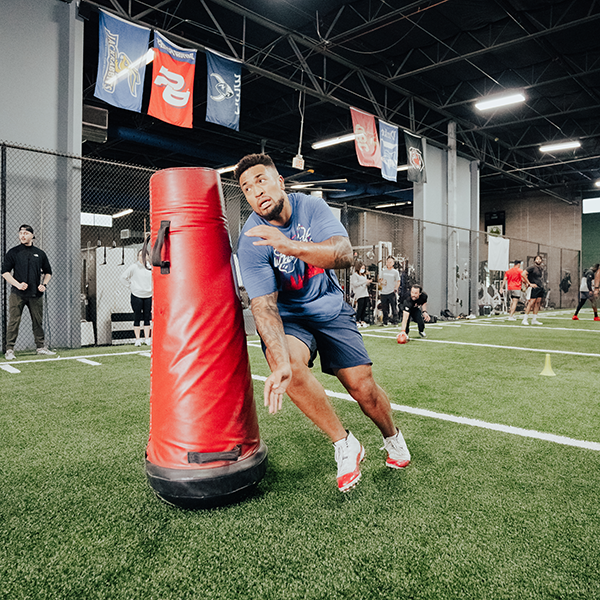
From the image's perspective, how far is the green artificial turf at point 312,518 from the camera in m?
1.46

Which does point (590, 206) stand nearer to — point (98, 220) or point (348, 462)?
point (98, 220)

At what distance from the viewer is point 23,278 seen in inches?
246

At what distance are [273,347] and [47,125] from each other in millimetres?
7478

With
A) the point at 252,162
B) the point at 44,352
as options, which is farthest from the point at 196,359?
the point at 44,352

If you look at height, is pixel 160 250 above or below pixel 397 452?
above

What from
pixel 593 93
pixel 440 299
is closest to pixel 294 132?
pixel 440 299

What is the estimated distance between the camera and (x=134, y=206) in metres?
17.9

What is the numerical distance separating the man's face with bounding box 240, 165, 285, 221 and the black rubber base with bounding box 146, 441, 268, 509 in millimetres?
1152

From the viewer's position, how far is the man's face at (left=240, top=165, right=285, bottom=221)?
2.12 metres

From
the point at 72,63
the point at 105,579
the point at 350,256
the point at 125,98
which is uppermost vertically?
the point at 72,63

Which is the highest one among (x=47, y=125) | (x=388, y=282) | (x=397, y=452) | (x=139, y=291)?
(x=47, y=125)

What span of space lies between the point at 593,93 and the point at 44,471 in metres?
17.0

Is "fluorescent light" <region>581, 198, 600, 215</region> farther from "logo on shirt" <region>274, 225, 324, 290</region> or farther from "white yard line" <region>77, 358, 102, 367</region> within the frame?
"logo on shirt" <region>274, 225, 324, 290</region>

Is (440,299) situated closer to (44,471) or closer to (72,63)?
(72,63)
